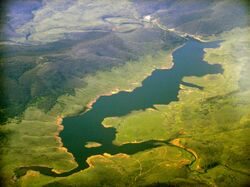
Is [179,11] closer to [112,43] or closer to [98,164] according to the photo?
[112,43]

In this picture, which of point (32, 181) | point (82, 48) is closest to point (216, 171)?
point (32, 181)

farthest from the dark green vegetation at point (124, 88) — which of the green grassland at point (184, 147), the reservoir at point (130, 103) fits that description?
the reservoir at point (130, 103)

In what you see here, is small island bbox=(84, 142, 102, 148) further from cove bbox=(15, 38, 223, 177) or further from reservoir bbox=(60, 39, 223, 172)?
reservoir bbox=(60, 39, 223, 172)

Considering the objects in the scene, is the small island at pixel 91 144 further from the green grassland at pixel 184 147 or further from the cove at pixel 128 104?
the green grassland at pixel 184 147

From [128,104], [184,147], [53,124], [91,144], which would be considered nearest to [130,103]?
[128,104]

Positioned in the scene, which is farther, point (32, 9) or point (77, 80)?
point (32, 9)

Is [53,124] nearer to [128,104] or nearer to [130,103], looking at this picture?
[128,104]

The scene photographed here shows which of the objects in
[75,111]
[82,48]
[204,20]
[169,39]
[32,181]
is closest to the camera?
[32,181]

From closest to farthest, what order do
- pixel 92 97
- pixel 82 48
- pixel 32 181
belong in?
pixel 32 181, pixel 92 97, pixel 82 48
